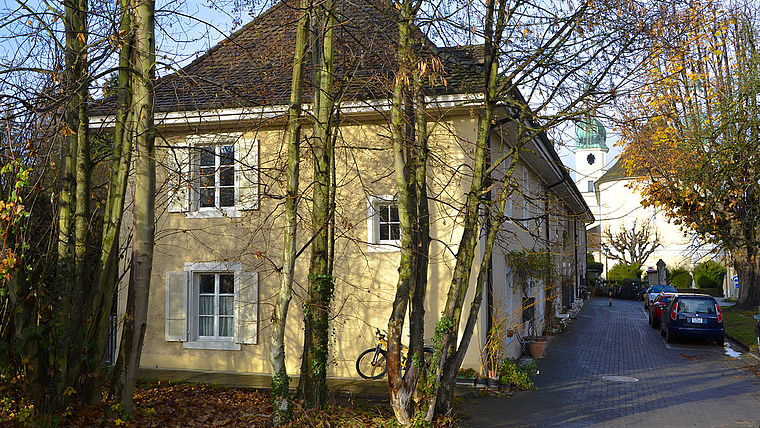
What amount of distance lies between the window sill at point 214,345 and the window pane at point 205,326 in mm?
218

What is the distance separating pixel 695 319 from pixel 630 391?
872 centimetres

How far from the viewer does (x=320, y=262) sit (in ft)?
26.8

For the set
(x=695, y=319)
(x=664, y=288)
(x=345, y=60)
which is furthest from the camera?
(x=664, y=288)

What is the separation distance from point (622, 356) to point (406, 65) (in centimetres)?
1162

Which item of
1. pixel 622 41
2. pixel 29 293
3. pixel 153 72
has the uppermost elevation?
pixel 622 41

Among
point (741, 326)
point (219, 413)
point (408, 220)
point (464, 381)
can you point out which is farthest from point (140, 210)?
point (741, 326)

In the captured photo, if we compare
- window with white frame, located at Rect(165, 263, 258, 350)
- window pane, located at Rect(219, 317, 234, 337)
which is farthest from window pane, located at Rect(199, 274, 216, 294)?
window pane, located at Rect(219, 317, 234, 337)

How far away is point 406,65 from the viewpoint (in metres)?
7.47

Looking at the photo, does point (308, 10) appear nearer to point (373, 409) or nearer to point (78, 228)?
point (78, 228)

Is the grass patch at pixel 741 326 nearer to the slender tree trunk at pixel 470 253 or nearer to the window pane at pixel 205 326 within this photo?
the slender tree trunk at pixel 470 253

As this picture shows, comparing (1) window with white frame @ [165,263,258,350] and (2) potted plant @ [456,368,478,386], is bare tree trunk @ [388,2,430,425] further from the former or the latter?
(1) window with white frame @ [165,263,258,350]

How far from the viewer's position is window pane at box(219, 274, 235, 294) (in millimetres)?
12773

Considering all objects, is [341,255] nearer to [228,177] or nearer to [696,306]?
[228,177]

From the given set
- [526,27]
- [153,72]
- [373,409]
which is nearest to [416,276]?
[373,409]
